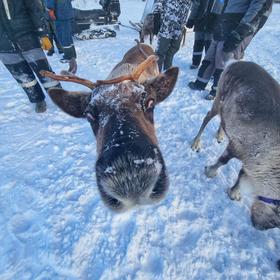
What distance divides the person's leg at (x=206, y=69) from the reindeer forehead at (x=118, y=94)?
12.8 ft

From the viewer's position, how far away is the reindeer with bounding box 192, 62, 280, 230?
2.41m

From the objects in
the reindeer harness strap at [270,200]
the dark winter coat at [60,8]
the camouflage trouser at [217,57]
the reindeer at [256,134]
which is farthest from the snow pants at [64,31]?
the reindeer harness strap at [270,200]

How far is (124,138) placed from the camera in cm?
156

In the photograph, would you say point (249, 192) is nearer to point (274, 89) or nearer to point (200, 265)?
point (200, 265)

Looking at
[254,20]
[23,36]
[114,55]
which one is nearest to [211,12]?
[254,20]

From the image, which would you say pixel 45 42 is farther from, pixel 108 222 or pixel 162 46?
pixel 108 222

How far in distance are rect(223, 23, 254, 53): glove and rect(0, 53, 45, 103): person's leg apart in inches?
159

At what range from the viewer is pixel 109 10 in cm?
1061

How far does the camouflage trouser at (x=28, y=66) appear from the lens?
4.20m

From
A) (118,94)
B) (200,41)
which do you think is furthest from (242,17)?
(118,94)

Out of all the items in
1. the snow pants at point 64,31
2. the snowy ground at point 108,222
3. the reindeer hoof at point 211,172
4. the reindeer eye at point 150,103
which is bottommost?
the snowy ground at point 108,222

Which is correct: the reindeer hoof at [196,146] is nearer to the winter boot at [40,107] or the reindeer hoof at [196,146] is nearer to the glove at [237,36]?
the glove at [237,36]

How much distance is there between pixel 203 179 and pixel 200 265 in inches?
52.1

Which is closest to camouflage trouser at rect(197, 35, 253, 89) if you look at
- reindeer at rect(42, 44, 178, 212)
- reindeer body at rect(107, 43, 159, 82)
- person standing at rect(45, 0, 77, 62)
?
reindeer body at rect(107, 43, 159, 82)
